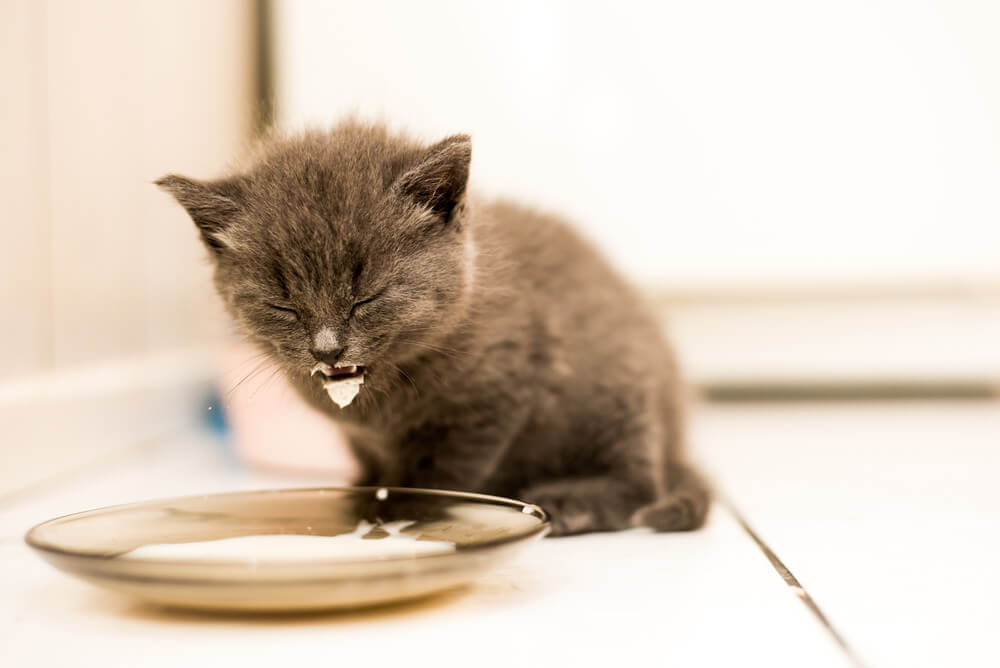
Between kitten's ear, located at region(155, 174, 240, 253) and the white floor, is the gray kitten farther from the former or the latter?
the white floor

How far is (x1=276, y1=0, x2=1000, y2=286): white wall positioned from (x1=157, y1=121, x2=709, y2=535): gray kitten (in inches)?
40.8

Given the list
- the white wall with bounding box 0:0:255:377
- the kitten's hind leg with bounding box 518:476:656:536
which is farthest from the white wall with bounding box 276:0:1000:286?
the kitten's hind leg with bounding box 518:476:656:536

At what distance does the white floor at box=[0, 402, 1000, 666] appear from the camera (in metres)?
0.82

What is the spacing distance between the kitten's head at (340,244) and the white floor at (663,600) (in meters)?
0.33

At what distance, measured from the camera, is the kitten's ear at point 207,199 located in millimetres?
1144

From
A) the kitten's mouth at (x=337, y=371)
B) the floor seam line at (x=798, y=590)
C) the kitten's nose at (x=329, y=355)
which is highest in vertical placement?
the kitten's nose at (x=329, y=355)

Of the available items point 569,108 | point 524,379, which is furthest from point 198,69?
point 524,379

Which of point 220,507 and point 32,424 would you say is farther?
point 32,424

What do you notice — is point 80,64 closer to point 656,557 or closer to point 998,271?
point 656,557

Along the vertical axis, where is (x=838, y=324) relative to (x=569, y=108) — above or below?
below

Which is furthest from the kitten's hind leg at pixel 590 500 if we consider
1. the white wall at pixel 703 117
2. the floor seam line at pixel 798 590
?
the white wall at pixel 703 117

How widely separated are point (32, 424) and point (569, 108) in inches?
64.7

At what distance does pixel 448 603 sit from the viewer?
937mm

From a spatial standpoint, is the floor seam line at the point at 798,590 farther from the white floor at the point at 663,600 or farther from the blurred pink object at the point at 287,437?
the blurred pink object at the point at 287,437
